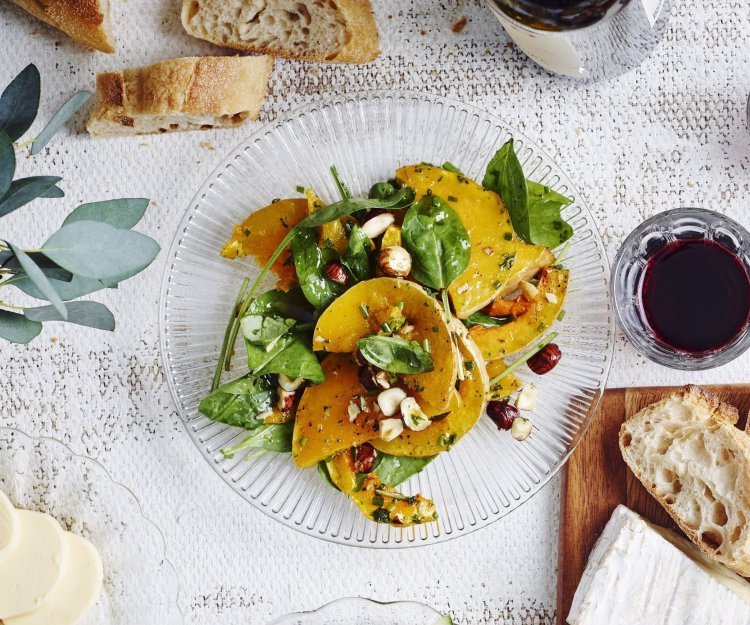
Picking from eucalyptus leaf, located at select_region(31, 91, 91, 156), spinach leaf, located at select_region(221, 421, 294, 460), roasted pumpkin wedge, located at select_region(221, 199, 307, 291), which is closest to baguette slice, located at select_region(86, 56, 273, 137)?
roasted pumpkin wedge, located at select_region(221, 199, 307, 291)

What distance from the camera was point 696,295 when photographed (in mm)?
1365

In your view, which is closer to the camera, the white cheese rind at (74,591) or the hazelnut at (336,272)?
the hazelnut at (336,272)

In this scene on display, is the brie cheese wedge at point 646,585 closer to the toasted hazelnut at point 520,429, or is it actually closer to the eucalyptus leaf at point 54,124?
the toasted hazelnut at point 520,429

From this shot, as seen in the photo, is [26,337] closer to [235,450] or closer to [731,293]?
[235,450]

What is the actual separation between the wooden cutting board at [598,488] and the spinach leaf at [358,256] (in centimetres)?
49

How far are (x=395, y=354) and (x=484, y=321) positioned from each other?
0.19 metres

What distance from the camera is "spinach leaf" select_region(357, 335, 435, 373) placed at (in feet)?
3.90

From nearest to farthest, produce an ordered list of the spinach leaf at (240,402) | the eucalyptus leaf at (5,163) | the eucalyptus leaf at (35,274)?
the eucalyptus leaf at (35,274) < the eucalyptus leaf at (5,163) < the spinach leaf at (240,402)

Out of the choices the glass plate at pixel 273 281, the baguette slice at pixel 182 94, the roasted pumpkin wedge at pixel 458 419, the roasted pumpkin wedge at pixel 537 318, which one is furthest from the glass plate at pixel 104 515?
the roasted pumpkin wedge at pixel 537 318

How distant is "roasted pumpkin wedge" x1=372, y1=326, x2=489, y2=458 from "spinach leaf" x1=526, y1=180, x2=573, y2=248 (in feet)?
0.64

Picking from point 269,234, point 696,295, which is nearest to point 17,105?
point 269,234

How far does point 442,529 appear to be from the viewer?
4.66ft

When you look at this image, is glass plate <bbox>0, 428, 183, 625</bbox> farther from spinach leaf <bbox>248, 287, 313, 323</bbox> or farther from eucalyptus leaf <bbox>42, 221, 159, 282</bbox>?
eucalyptus leaf <bbox>42, 221, 159, 282</bbox>

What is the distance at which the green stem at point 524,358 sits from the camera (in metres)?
1.31
